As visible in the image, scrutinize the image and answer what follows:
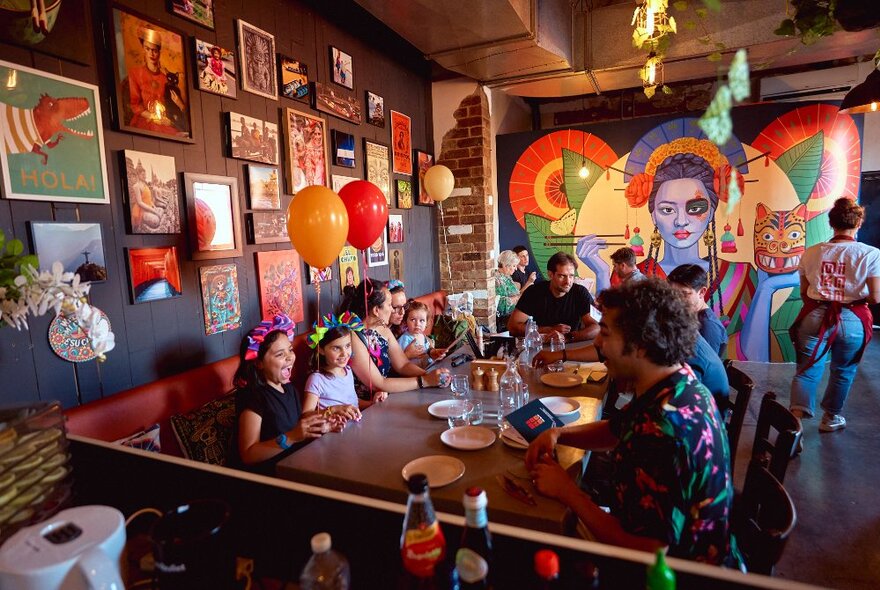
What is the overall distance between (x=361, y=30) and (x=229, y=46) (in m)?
1.51

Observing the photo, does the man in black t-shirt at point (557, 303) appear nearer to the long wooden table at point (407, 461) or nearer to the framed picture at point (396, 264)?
the framed picture at point (396, 264)

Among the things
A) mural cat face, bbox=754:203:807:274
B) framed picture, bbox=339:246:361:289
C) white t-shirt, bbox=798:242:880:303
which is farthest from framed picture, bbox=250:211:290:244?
mural cat face, bbox=754:203:807:274

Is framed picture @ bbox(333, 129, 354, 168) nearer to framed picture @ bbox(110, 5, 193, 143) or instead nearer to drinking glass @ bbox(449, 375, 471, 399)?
framed picture @ bbox(110, 5, 193, 143)

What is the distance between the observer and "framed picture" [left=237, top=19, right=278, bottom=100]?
2.75 m

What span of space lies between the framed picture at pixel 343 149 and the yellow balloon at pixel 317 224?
1291 mm

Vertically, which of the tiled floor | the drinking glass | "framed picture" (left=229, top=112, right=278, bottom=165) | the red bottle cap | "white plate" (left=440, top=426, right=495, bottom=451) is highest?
"framed picture" (left=229, top=112, right=278, bottom=165)

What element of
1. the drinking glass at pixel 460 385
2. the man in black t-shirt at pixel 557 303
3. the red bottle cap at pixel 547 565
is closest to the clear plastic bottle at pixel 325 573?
the red bottle cap at pixel 547 565

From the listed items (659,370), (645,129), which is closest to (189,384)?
(659,370)

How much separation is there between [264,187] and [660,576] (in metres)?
2.84

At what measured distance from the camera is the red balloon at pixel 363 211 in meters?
2.76

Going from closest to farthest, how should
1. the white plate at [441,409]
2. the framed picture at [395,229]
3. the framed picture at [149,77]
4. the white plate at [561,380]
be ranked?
the white plate at [441,409] → the framed picture at [149,77] → the white plate at [561,380] → the framed picture at [395,229]

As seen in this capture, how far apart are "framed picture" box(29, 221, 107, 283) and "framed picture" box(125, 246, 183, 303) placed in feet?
0.44

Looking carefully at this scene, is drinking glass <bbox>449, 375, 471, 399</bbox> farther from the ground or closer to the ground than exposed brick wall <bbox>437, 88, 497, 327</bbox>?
closer to the ground

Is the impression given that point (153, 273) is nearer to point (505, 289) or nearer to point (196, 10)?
point (196, 10)
